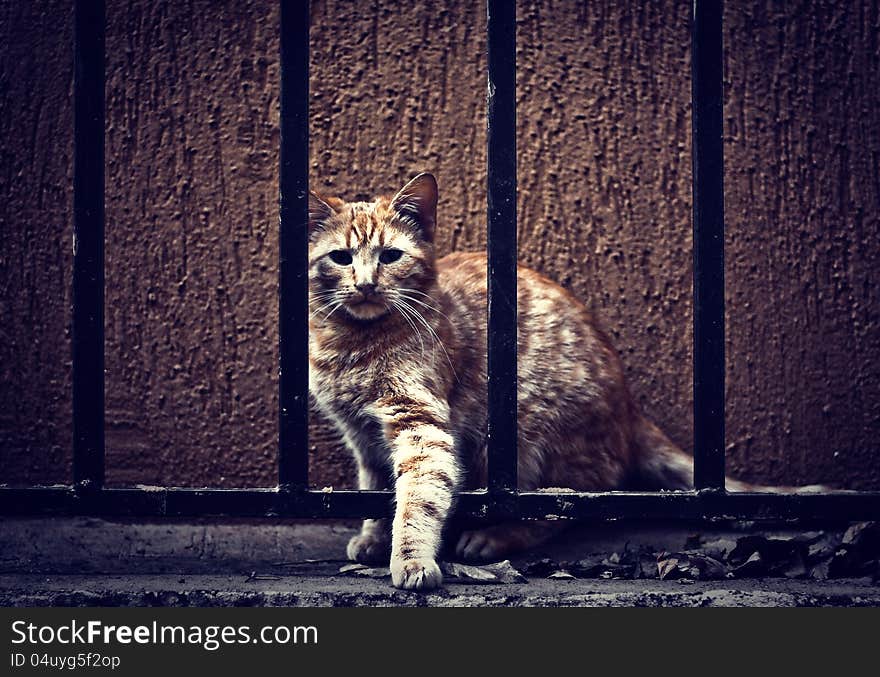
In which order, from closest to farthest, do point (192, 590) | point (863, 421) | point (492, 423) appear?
point (192, 590) < point (492, 423) < point (863, 421)

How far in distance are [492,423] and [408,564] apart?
13.4 inches

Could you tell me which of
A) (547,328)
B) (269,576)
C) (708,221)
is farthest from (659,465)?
(269,576)

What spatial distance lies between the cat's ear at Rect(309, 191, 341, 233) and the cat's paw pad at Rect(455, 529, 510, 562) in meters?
0.94

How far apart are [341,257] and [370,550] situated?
790mm

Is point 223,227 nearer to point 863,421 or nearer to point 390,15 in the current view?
point 390,15

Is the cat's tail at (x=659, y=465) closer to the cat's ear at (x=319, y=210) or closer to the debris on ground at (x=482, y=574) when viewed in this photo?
the debris on ground at (x=482, y=574)

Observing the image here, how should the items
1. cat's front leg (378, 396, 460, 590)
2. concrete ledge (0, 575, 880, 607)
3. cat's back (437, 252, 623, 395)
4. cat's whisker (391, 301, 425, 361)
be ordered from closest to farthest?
1. concrete ledge (0, 575, 880, 607)
2. cat's front leg (378, 396, 460, 590)
3. cat's whisker (391, 301, 425, 361)
4. cat's back (437, 252, 623, 395)

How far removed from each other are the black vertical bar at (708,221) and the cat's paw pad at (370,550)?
2.80 ft

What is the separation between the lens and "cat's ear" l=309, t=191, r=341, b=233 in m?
2.46

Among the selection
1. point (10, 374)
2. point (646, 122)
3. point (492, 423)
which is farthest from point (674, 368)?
point (10, 374)

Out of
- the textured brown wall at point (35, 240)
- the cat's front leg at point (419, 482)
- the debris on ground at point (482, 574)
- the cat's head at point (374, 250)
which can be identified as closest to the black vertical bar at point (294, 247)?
the cat's front leg at point (419, 482)

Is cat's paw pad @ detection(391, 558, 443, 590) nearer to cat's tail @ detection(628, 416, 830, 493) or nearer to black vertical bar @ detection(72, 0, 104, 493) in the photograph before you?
black vertical bar @ detection(72, 0, 104, 493)

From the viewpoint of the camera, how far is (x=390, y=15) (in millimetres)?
2773

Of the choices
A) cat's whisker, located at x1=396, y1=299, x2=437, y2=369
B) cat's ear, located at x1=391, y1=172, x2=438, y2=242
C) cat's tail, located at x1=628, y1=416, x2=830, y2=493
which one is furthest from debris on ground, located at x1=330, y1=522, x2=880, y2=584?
cat's ear, located at x1=391, y1=172, x2=438, y2=242
